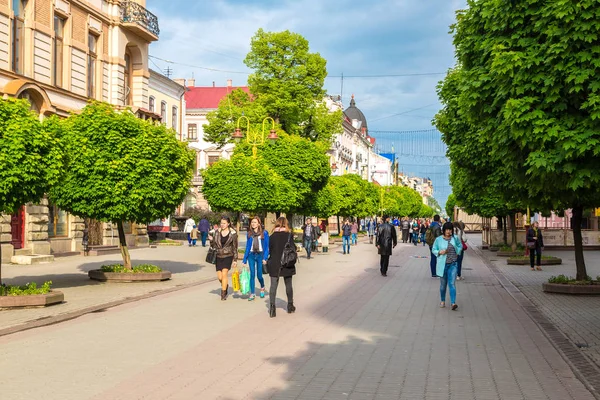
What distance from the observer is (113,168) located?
1803 cm

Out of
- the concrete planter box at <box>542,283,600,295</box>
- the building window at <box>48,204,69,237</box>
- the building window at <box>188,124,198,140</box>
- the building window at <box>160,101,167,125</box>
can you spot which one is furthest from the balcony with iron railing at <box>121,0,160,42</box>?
the building window at <box>188,124,198,140</box>

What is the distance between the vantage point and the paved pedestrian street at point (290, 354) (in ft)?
23.6

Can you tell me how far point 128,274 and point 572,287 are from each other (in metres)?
10.8

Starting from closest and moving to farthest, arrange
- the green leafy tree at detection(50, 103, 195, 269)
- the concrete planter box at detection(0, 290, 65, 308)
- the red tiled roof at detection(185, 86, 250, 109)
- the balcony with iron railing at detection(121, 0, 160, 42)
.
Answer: the concrete planter box at detection(0, 290, 65, 308) < the green leafy tree at detection(50, 103, 195, 269) < the balcony with iron railing at detection(121, 0, 160, 42) < the red tiled roof at detection(185, 86, 250, 109)

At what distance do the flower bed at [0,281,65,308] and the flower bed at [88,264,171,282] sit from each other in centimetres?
513

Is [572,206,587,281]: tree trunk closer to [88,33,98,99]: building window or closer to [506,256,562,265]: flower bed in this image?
[506,256,562,265]: flower bed

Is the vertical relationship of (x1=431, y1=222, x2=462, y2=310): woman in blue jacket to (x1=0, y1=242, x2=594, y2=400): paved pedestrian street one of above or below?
above

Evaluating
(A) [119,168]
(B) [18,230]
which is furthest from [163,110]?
(A) [119,168]

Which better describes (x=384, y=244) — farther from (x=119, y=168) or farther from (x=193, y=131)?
(x=193, y=131)

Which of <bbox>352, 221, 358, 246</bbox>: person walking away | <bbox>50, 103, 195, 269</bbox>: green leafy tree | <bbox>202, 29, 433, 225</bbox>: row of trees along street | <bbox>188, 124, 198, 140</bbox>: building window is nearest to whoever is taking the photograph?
<bbox>50, 103, 195, 269</bbox>: green leafy tree

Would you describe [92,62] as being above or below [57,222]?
above

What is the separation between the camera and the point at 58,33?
2902 centimetres

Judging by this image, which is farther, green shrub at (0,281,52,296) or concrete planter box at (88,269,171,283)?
concrete planter box at (88,269,171,283)

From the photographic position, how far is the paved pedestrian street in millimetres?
7195
